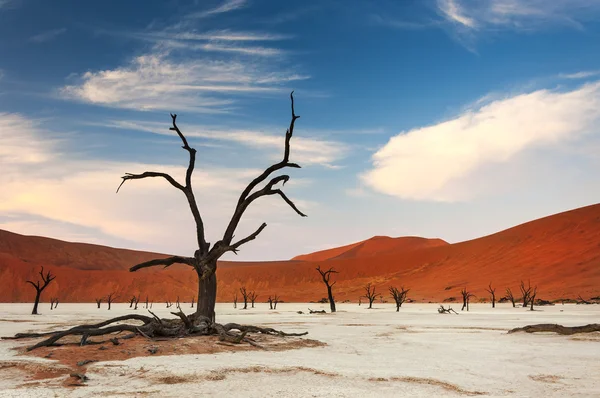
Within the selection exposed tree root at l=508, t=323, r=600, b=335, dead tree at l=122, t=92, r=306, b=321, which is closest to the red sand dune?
exposed tree root at l=508, t=323, r=600, b=335

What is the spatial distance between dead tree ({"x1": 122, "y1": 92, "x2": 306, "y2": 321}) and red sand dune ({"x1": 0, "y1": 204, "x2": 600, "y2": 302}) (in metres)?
54.3

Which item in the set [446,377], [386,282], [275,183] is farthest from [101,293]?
[446,377]

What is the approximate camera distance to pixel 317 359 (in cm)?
1108

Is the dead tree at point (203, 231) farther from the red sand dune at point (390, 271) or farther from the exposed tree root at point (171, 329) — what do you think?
the red sand dune at point (390, 271)

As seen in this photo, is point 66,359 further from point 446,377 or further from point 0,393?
point 446,377

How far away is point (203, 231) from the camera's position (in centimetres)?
1541

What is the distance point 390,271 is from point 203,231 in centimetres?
9485

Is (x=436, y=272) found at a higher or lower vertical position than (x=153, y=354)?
higher

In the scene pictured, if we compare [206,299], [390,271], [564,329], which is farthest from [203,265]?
[390,271]

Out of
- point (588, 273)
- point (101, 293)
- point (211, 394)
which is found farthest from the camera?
point (101, 293)

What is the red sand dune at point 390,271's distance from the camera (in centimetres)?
7394

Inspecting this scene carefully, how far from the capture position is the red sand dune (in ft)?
243

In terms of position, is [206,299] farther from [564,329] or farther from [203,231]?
[564,329]

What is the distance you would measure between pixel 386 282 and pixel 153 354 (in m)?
89.2
